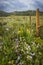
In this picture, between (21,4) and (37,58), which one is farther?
(21,4)

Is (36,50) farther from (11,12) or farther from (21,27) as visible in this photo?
(11,12)

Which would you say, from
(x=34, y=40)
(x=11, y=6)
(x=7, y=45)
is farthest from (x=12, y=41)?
(x=11, y=6)

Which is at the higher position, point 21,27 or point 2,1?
point 2,1

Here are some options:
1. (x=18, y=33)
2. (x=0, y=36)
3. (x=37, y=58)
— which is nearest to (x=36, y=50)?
(x=37, y=58)

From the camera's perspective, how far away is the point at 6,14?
2.39 metres

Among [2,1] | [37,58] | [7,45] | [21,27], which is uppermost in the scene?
[2,1]

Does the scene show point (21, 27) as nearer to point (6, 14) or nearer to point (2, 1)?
point (6, 14)

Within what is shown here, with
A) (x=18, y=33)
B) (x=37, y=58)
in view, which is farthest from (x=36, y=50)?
(x=18, y=33)

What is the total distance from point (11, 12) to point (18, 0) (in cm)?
19

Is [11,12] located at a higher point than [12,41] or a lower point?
higher

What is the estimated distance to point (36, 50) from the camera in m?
2.29

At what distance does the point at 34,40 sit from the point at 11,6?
548 mm

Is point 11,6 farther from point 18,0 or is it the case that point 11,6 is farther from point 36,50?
point 36,50

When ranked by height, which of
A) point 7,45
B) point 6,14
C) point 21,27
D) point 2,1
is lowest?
point 7,45
